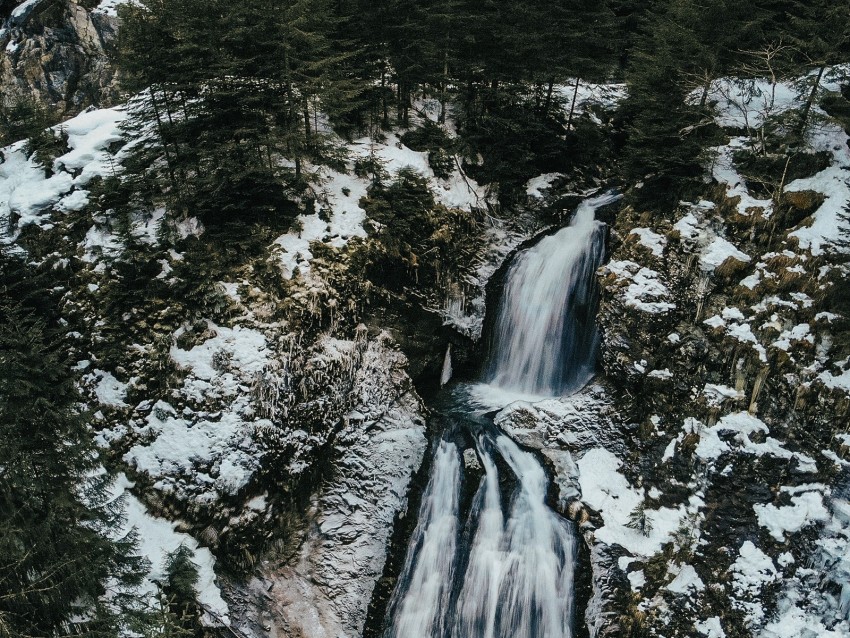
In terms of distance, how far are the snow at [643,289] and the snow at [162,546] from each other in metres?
14.0

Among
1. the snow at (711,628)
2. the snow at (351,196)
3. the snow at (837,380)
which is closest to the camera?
the snow at (711,628)

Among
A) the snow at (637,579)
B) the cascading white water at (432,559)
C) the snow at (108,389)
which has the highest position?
the snow at (108,389)

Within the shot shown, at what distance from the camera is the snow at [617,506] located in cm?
1245

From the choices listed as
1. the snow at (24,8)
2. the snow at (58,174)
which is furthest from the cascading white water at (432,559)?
the snow at (24,8)

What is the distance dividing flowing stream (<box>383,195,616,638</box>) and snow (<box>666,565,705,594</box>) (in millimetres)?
2414

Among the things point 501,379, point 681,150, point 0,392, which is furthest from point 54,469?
point 681,150

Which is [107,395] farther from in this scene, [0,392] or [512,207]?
[512,207]

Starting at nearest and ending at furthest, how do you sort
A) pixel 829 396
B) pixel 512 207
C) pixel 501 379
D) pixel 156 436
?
pixel 829 396
pixel 156 436
pixel 501 379
pixel 512 207

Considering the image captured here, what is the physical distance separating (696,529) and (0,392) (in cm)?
1525

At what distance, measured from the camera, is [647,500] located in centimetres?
1314

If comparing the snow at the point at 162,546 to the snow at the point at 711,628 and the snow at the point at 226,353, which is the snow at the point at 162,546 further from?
the snow at the point at 711,628

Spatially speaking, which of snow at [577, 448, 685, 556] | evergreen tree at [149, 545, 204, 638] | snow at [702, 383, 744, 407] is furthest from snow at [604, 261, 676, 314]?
evergreen tree at [149, 545, 204, 638]

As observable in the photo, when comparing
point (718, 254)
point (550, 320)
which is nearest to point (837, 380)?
point (718, 254)

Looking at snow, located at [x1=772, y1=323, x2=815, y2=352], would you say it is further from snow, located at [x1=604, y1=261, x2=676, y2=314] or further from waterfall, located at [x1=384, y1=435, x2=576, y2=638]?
waterfall, located at [x1=384, y1=435, x2=576, y2=638]
